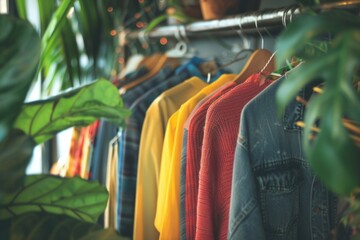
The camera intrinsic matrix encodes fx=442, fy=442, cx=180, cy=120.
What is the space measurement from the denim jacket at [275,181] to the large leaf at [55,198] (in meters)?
0.25

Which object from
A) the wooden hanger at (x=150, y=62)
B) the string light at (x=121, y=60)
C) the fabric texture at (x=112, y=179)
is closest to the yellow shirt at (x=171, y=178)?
the fabric texture at (x=112, y=179)

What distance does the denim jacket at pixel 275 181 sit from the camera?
0.79 m

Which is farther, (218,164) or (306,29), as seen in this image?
(218,164)

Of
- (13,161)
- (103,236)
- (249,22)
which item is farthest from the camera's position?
(249,22)

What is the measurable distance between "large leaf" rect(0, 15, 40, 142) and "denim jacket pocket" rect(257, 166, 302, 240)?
18.3 inches

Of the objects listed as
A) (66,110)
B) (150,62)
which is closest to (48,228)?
(66,110)

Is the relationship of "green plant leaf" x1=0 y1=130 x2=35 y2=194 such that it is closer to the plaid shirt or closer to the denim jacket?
the denim jacket

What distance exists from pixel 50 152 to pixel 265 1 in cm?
122

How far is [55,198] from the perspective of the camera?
69 cm

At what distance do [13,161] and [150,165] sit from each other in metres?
0.53

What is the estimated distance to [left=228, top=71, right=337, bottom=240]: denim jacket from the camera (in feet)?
2.58

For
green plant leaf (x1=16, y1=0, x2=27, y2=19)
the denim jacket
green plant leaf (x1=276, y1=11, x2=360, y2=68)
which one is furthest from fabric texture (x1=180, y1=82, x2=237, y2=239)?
green plant leaf (x1=16, y1=0, x2=27, y2=19)

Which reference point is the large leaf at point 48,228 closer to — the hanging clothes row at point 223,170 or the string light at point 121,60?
the hanging clothes row at point 223,170

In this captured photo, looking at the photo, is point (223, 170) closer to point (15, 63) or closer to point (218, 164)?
point (218, 164)
